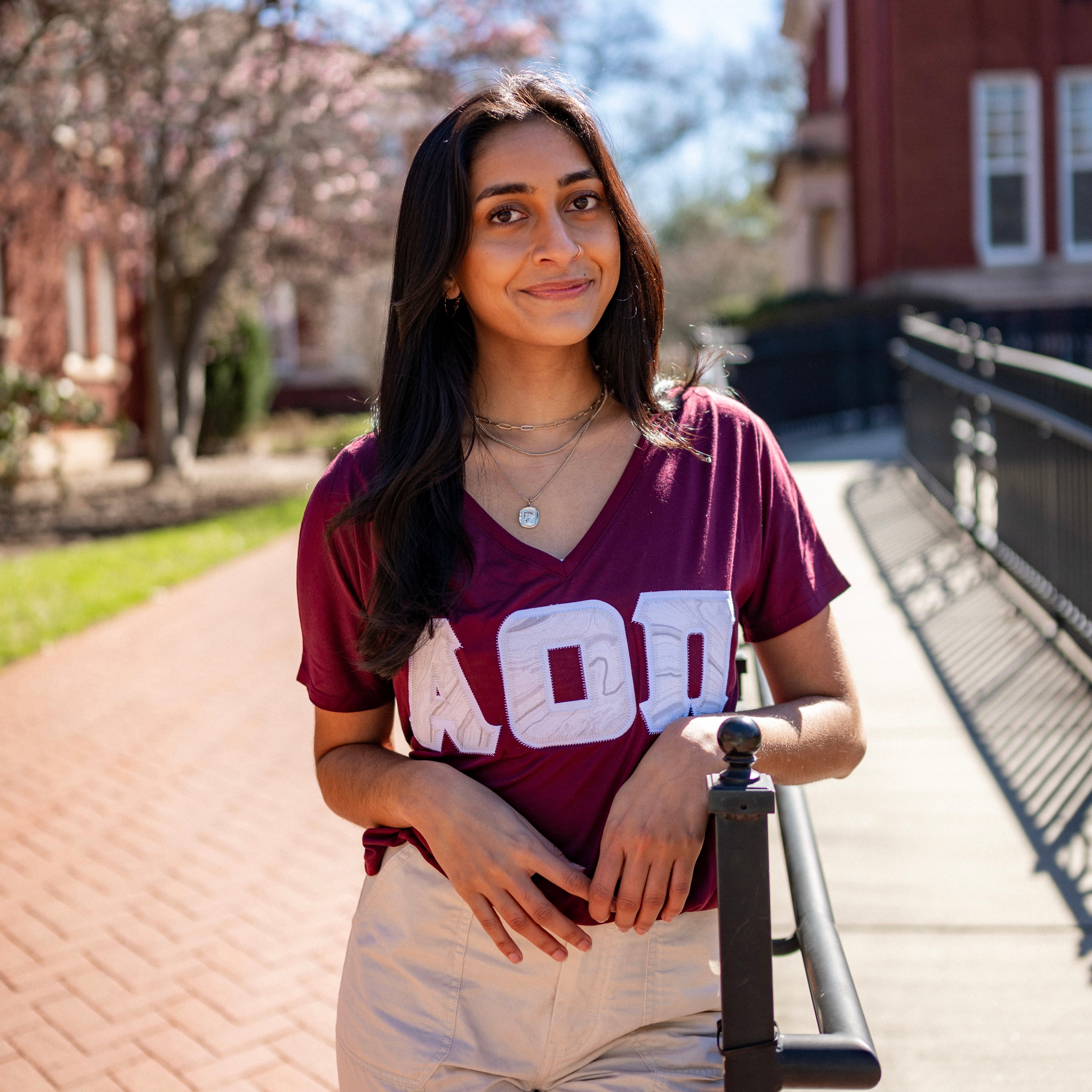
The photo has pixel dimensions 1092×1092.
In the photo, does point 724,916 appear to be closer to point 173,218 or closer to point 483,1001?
point 483,1001

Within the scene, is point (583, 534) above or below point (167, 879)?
above

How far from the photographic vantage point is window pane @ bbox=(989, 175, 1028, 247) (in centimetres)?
1991

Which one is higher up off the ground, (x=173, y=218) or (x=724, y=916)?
(x=173, y=218)

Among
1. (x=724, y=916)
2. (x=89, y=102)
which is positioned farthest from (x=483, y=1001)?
(x=89, y=102)

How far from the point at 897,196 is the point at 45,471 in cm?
1302

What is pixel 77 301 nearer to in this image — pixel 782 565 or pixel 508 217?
pixel 508 217

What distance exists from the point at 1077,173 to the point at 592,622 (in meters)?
20.8

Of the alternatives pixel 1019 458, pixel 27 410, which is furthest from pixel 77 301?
pixel 1019 458

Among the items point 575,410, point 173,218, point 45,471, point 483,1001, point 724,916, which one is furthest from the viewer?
point 45,471

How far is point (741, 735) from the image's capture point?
4.09 feet

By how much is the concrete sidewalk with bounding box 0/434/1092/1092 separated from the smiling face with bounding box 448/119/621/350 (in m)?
2.02

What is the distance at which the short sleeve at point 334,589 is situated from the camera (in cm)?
182

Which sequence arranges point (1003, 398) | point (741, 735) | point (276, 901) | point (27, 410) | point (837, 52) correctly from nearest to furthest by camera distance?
point (741, 735) < point (276, 901) < point (1003, 398) < point (27, 410) < point (837, 52)

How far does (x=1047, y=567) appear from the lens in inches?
228
